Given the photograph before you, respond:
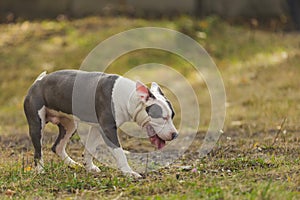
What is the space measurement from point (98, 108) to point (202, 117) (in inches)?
179

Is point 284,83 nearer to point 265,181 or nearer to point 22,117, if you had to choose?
point 22,117

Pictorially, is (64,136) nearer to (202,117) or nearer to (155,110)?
(155,110)

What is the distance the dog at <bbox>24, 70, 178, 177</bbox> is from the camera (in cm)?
578

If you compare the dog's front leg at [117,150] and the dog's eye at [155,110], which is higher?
the dog's eye at [155,110]

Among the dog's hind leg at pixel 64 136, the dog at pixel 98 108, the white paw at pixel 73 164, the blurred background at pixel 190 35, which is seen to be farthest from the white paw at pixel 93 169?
the blurred background at pixel 190 35

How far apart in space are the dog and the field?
27cm

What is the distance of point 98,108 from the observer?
19.7ft

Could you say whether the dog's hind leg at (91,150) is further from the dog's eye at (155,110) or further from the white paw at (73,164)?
the dog's eye at (155,110)

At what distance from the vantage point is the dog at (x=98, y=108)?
578 cm

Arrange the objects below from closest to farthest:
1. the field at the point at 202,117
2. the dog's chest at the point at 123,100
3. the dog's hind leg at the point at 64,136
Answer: the field at the point at 202,117 → the dog's chest at the point at 123,100 → the dog's hind leg at the point at 64,136

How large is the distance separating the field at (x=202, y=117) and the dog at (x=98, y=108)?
27 cm

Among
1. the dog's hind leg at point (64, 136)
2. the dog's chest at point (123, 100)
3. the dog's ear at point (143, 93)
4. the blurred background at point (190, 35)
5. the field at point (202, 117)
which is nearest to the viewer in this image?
the field at point (202, 117)

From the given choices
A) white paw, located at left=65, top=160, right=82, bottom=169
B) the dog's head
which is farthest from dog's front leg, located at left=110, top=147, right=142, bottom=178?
white paw, located at left=65, top=160, right=82, bottom=169

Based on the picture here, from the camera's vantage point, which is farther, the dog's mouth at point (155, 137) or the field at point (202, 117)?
the dog's mouth at point (155, 137)
